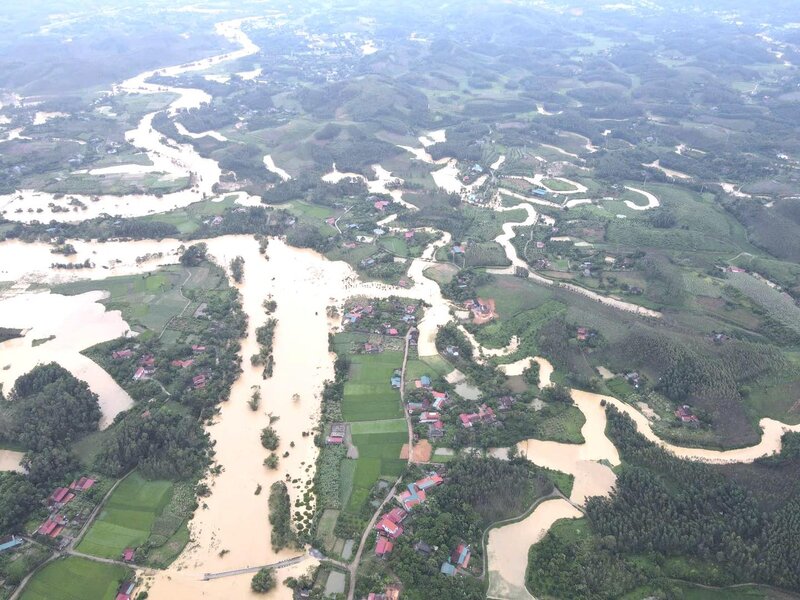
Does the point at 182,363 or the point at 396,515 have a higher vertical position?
the point at 396,515

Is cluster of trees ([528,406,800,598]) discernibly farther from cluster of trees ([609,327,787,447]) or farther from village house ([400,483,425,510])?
village house ([400,483,425,510])

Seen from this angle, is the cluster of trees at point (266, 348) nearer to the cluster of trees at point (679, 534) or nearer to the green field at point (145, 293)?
the green field at point (145, 293)

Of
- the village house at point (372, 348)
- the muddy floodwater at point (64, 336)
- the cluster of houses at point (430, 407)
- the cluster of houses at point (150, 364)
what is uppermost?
the cluster of houses at point (430, 407)

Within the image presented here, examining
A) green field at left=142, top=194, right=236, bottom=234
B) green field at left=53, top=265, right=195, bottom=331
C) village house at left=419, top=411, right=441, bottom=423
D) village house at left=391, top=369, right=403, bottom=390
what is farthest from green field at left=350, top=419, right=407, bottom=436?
green field at left=142, top=194, right=236, bottom=234

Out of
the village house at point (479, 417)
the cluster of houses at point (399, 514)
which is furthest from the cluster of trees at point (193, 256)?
the cluster of houses at point (399, 514)

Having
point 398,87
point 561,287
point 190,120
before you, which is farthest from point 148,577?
point 398,87

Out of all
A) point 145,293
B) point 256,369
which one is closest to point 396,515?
point 256,369

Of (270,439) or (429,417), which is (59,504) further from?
(429,417)
